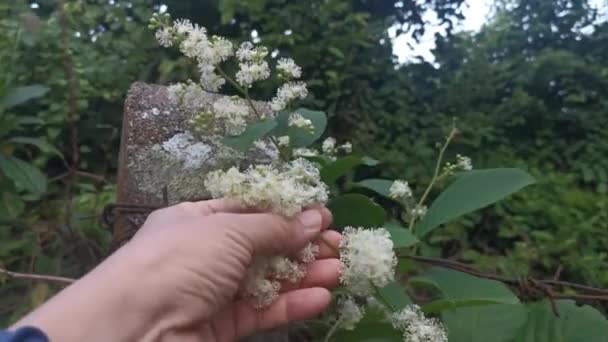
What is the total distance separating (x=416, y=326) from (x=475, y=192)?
185mm

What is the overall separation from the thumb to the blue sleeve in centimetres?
20

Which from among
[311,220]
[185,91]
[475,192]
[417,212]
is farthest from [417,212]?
[185,91]

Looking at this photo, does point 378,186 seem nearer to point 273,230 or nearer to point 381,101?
point 273,230

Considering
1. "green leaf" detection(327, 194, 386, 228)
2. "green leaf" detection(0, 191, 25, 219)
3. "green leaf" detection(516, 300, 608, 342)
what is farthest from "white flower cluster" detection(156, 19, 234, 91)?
"green leaf" detection(0, 191, 25, 219)

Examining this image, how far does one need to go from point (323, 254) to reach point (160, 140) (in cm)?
35

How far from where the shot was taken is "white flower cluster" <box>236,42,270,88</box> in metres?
0.81

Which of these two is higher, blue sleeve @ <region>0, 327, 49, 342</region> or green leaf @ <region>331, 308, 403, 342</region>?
blue sleeve @ <region>0, 327, 49, 342</region>

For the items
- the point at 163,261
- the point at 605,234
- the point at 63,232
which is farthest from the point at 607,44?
the point at 163,261

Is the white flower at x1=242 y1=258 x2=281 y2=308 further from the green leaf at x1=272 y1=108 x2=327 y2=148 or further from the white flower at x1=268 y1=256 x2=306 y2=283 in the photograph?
the green leaf at x1=272 y1=108 x2=327 y2=148

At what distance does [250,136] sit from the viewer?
755 millimetres

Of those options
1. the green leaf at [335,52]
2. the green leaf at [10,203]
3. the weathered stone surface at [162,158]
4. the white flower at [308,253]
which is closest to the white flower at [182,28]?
the weathered stone surface at [162,158]

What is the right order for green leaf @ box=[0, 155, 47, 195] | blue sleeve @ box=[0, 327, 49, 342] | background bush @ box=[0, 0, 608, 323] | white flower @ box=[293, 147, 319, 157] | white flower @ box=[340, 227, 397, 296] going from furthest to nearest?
1. background bush @ box=[0, 0, 608, 323]
2. green leaf @ box=[0, 155, 47, 195]
3. white flower @ box=[293, 147, 319, 157]
4. white flower @ box=[340, 227, 397, 296]
5. blue sleeve @ box=[0, 327, 49, 342]

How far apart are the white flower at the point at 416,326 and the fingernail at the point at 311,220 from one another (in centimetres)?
13

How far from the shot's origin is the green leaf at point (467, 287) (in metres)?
0.70
